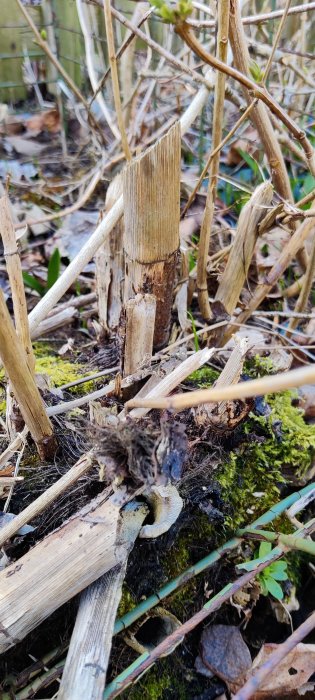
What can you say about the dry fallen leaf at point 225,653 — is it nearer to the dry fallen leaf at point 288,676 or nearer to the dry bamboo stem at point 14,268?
the dry fallen leaf at point 288,676

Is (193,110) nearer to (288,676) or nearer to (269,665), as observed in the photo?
(269,665)

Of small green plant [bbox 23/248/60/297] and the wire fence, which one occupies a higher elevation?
the wire fence

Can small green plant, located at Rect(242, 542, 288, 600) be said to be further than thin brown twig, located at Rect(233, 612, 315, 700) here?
Yes

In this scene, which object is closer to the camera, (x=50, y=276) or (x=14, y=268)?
(x=14, y=268)

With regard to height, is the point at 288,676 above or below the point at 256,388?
below

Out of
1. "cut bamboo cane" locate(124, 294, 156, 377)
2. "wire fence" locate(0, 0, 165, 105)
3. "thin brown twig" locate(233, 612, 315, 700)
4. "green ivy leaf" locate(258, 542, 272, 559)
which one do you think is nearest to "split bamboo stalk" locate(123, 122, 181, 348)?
"cut bamboo cane" locate(124, 294, 156, 377)

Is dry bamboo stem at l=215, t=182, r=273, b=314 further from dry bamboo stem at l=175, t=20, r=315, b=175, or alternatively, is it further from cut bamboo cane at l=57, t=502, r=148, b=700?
cut bamboo cane at l=57, t=502, r=148, b=700

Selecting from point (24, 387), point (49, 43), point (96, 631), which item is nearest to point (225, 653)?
point (96, 631)

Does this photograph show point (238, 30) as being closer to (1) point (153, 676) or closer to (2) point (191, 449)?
(2) point (191, 449)
